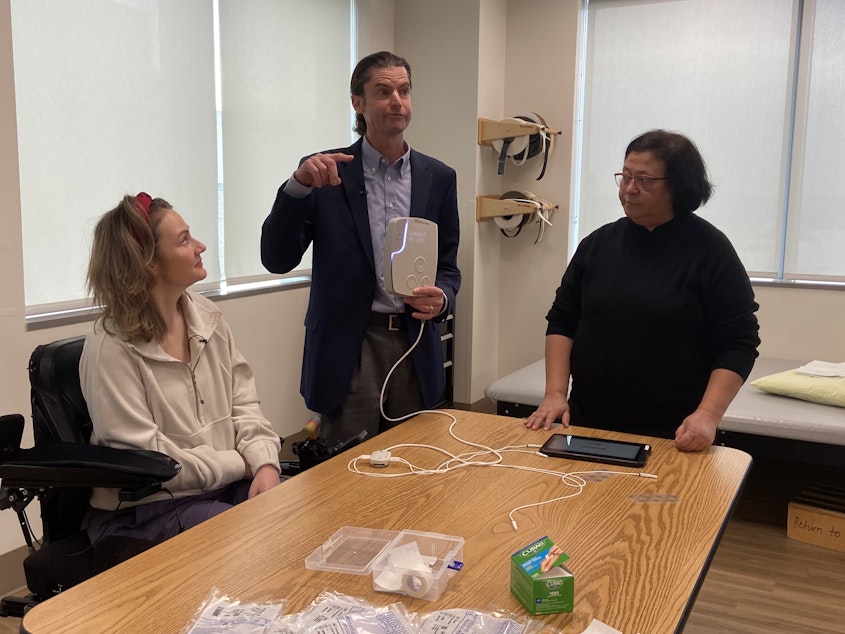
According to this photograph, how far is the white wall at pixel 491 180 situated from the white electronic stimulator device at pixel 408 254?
6.45 feet

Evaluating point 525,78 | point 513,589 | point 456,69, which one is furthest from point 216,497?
point 525,78

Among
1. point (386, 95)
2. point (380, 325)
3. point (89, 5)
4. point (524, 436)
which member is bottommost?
point (524, 436)

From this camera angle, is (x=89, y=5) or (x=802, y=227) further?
(x=802, y=227)

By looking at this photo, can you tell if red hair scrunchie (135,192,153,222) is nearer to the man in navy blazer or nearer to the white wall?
the man in navy blazer

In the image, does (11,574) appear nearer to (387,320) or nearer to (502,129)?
(387,320)

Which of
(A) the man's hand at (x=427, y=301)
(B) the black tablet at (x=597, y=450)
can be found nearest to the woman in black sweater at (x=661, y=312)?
→ (B) the black tablet at (x=597, y=450)

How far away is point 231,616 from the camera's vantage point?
3.15 ft

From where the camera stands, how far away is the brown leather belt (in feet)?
6.95

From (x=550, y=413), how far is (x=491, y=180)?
116 inches

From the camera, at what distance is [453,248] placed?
2268mm

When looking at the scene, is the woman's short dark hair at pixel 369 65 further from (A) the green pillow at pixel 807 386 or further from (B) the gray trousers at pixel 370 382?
(A) the green pillow at pixel 807 386

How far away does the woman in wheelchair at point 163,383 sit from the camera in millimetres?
1604

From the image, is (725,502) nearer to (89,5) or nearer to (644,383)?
(644,383)

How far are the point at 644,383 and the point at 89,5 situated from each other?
2.35m
